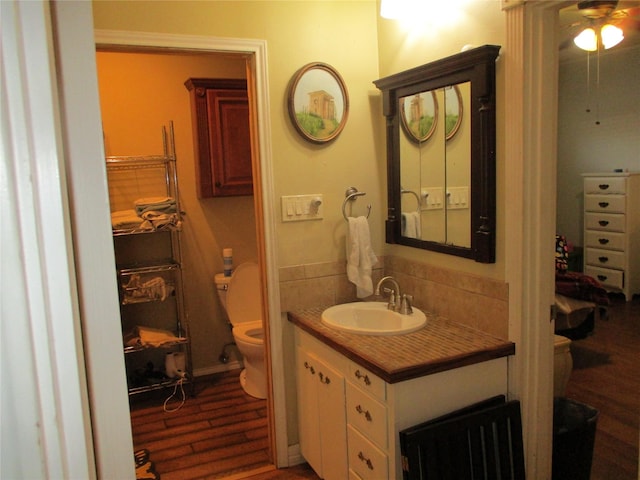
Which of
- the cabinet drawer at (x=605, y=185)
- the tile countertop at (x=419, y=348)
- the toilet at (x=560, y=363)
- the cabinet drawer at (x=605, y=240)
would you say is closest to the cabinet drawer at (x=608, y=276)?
the cabinet drawer at (x=605, y=240)

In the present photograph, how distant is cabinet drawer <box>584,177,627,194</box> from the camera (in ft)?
18.2

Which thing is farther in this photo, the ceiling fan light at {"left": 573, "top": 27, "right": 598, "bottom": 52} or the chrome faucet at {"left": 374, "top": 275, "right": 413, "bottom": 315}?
the ceiling fan light at {"left": 573, "top": 27, "right": 598, "bottom": 52}

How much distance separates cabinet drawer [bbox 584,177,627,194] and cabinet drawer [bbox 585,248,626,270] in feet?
2.08

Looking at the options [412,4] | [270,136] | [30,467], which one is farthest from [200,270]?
[30,467]

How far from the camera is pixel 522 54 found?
1938 millimetres

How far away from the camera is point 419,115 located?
2553 millimetres

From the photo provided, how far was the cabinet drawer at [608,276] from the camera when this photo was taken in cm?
565

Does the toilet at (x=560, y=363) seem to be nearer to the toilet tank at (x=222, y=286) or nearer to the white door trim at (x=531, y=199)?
the white door trim at (x=531, y=199)

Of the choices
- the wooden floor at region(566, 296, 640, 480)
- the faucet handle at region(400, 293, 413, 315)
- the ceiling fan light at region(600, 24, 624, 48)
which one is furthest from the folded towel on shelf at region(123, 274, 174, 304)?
the ceiling fan light at region(600, 24, 624, 48)

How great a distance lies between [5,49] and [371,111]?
2451mm

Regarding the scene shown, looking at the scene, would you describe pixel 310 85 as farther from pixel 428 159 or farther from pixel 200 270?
pixel 200 270

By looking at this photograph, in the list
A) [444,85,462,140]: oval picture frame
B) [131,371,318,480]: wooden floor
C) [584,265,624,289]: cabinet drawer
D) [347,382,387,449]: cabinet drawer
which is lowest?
[131,371,318,480]: wooden floor

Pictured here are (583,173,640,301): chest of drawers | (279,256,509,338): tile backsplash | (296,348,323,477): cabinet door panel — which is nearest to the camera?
(279,256,509,338): tile backsplash

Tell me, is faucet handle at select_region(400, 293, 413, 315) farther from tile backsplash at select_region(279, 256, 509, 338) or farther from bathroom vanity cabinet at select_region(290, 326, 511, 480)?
bathroom vanity cabinet at select_region(290, 326, 511, 480)
